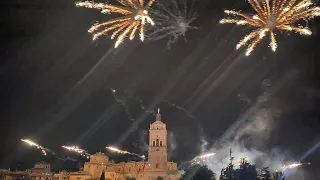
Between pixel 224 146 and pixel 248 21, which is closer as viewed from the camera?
pixel 248 21

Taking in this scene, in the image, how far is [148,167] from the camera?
70062 millimetres

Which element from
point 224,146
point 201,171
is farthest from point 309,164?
point 201,171

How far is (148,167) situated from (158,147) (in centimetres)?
544

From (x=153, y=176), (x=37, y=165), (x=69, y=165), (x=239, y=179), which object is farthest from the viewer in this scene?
(x=69, y=165)

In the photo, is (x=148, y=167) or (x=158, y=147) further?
(x=158, y=147)

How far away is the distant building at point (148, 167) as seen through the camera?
68312 millimetres

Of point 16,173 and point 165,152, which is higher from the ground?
point 165,152

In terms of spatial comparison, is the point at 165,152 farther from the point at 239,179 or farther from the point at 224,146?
the point at 239,179

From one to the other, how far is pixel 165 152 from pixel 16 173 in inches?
1415

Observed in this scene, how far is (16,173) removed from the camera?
69.6 m

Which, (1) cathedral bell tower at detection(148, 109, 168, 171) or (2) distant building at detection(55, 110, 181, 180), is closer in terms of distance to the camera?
(2) distant building at detection(55, 110, 181, 180)

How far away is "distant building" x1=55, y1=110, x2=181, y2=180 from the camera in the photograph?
68.3 meters

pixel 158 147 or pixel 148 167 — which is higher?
pixel 158 147

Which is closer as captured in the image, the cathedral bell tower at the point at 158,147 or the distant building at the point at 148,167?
the distant building at the point at 148,167
